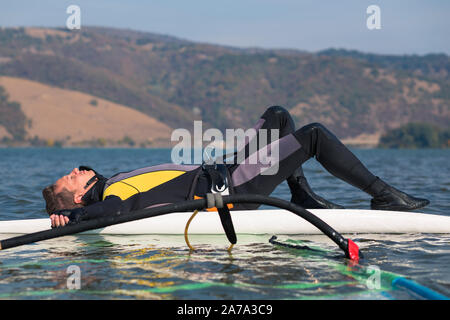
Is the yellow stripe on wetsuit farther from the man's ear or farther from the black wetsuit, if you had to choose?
the man's ear

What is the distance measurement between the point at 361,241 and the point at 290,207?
176 cm

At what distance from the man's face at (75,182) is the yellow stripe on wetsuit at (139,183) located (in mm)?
421

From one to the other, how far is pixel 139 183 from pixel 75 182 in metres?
0.76

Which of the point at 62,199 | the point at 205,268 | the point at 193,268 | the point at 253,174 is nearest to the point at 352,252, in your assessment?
the point at 253,174

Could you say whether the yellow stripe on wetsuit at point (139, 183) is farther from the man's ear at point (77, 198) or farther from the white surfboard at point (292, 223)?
the white surfboard at point (292, 223)

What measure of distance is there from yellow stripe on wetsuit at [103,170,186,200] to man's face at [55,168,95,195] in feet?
1.38

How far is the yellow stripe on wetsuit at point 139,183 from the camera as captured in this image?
5500 millimetres

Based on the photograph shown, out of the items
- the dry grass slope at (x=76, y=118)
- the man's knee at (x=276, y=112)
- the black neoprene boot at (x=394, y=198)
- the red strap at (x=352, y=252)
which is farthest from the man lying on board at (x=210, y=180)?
the dry grass slope at (x=76, y=118)

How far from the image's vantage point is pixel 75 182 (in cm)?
589

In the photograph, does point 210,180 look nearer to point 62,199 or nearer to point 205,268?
point 205,268

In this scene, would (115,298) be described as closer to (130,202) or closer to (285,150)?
(130,202)
